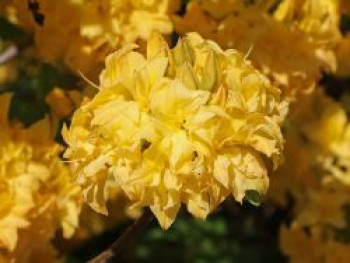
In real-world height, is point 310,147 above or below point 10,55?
below

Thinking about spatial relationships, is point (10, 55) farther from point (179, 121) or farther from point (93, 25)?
point (179, 121)

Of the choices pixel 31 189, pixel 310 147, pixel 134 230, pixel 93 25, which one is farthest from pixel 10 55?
pixel 134 230

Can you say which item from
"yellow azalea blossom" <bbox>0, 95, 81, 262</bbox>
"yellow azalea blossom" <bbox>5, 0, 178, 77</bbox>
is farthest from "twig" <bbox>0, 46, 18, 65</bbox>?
"yellow azalea blossom" <bbox>0, 95, 81, 262</bbox>

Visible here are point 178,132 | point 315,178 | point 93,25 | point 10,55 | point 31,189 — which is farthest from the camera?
point 315,178

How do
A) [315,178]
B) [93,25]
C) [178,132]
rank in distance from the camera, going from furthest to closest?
[315,178] < [93,25] < [178,132]

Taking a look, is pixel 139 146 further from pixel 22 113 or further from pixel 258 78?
pixel 22 113

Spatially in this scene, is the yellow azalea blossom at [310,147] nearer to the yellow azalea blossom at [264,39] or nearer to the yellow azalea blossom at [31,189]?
the yellow azalea blossom at [264,39]

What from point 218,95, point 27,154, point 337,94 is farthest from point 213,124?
point 337,94
